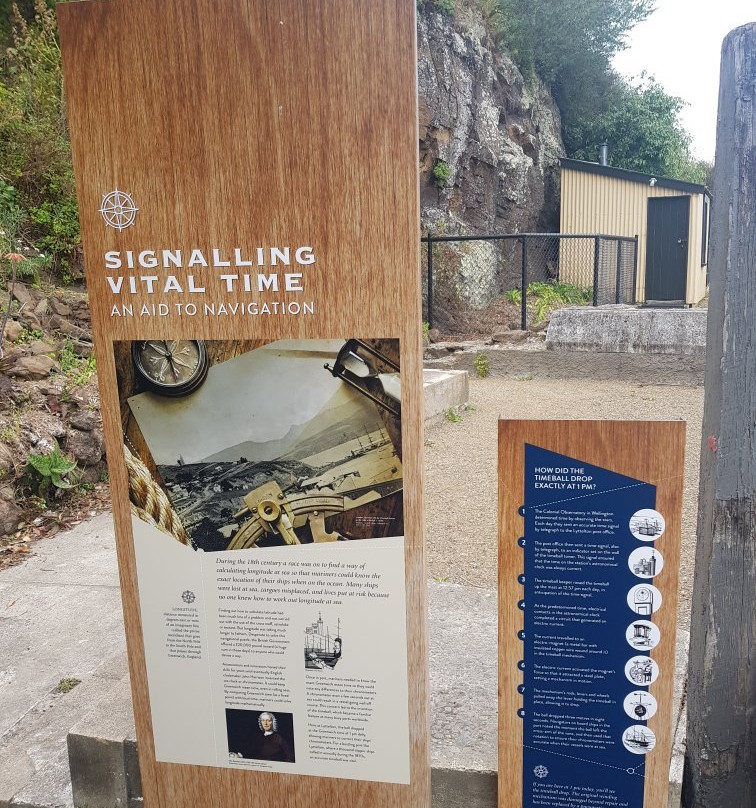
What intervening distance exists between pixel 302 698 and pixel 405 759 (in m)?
0.32

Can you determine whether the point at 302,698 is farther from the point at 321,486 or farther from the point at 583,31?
the point at 583,31

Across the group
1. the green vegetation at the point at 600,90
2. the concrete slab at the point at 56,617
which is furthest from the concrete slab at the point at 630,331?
the green vegetation at the point at 600,90

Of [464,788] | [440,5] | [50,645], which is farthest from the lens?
[440,5]

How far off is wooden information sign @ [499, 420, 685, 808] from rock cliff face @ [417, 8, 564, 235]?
14.5 m

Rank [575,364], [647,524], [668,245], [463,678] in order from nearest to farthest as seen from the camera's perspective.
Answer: [647,524], [463,678], [575,364], [668,245]

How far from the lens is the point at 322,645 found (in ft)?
6.18

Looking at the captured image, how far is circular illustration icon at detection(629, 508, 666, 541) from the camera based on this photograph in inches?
68.4

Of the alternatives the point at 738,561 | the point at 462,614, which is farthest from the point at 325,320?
the point at 462,614

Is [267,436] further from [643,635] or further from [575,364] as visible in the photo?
[575,364]

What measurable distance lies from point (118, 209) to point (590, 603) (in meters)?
1.58

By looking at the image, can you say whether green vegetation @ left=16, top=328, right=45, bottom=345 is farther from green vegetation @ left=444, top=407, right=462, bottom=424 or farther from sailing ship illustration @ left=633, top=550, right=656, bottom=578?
sailing ship illustration @ left=633, top=550, right=656, bottom=578

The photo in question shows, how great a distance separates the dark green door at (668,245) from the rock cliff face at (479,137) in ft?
11.8

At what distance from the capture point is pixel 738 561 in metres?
2.03

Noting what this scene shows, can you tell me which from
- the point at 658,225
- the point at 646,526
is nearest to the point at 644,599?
the point at 646,526
